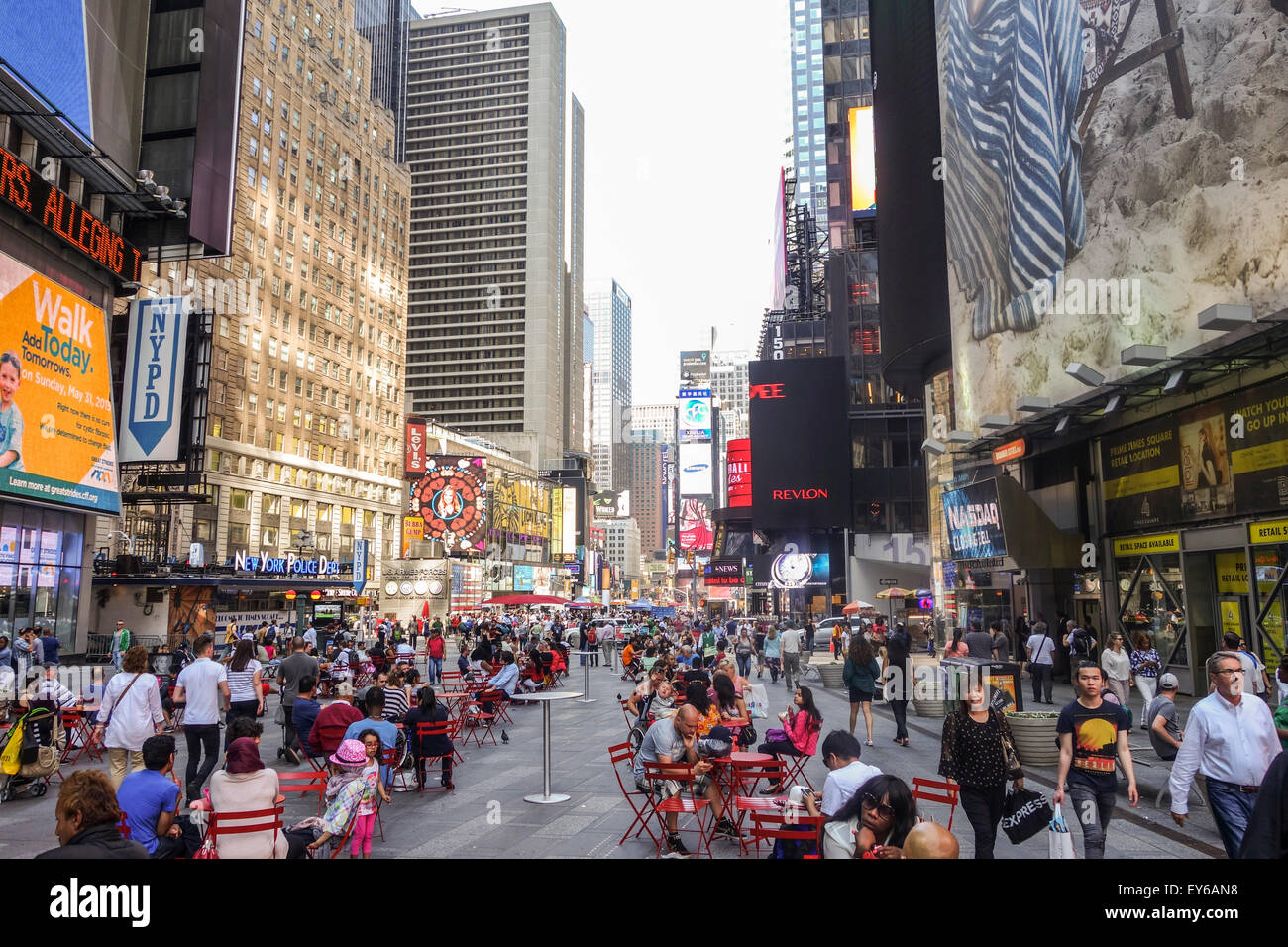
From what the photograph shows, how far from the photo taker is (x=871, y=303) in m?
57.0

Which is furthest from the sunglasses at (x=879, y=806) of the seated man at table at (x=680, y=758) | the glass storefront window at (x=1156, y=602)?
the glass storefront window at (x=1156, y=602)

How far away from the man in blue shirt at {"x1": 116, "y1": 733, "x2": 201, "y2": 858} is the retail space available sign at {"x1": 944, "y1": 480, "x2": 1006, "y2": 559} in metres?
21.5

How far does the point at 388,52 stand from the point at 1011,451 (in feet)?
499

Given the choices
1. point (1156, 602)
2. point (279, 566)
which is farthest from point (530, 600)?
point (1156, 602)

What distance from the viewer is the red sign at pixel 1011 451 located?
23.4m

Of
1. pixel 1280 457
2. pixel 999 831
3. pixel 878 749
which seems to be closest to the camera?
pixel 999 831

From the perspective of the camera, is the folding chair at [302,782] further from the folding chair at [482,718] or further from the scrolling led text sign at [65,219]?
the scrolling led text sign at [65,219]

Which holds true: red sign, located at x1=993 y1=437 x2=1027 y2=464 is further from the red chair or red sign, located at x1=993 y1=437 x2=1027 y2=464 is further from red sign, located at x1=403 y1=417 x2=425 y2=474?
red sign, located at x1=403 y1=417 x2=425 y2=474

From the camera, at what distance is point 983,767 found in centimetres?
616

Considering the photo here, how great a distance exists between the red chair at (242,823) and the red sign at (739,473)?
64.2 meters

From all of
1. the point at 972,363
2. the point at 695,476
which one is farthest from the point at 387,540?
the point at 972,363

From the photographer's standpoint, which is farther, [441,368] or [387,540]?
[441,368]

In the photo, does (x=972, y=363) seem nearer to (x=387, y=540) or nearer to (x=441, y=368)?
(x=387, y=540)
